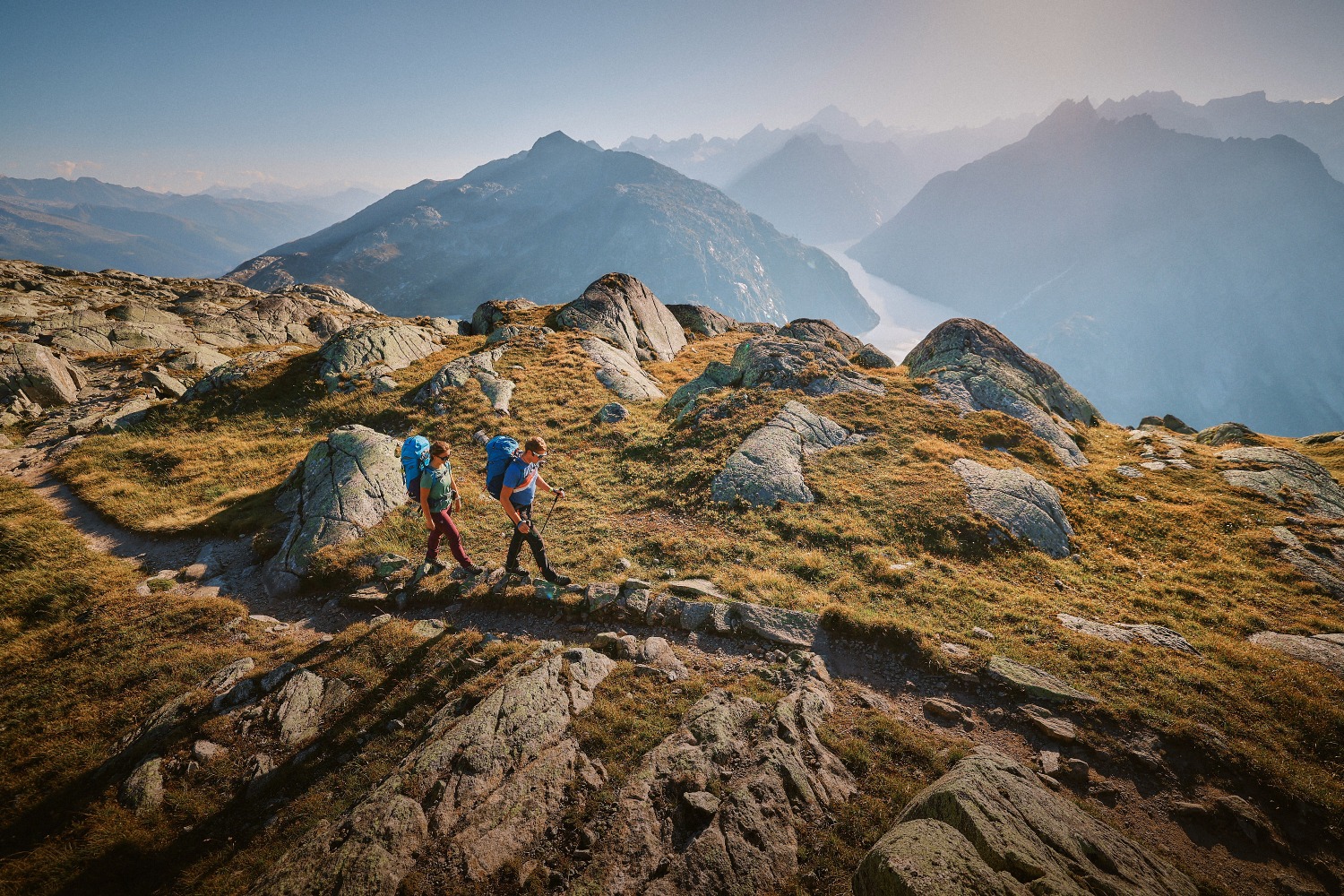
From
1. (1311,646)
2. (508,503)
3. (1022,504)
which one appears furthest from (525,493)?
(1311,646)

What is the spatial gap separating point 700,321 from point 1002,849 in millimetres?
67417

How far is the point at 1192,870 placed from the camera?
732 centimetres

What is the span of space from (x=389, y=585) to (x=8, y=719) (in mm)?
6995

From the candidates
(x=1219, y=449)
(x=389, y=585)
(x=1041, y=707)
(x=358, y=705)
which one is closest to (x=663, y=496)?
(x=389, y=585)

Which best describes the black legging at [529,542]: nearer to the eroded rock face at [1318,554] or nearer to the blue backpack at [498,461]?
the blue backpack at [498,461]

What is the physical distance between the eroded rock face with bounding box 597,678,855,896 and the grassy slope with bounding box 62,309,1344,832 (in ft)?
14.7

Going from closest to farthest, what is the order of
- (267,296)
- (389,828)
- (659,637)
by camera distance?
(389,828) < (659,637) < (267,296)

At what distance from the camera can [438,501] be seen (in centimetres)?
1307

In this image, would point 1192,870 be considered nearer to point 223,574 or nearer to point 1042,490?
point 1042,490

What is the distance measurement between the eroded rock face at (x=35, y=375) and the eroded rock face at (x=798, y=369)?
44499 mm

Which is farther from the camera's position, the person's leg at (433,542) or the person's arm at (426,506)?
the person's leg at (433,542)

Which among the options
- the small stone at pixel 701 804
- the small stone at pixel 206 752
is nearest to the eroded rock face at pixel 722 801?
the small stone at pixel 701 804

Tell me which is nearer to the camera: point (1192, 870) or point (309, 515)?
point (1192, 870)

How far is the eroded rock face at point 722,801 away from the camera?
21.7 feet
